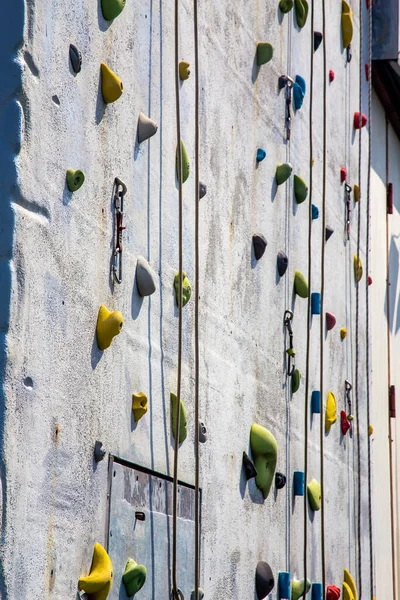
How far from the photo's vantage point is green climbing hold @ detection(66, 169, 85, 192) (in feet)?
10.5

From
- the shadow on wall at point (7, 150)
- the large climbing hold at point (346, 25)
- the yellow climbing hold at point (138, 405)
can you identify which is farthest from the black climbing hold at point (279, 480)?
the large climbing hold at point (346, 25)

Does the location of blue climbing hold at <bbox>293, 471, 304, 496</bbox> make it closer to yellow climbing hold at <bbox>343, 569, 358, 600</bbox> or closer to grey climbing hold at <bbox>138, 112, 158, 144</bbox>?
yellow climbing hold at <bbox>343, 569, 358, 600</bbox>

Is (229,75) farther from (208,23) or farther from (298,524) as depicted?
(298,524)

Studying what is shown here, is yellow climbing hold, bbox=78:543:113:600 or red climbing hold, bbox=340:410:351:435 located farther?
red climbing hold, bbox=340:410:351:435

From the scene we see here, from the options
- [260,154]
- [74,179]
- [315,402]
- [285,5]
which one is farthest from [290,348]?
[74,179]

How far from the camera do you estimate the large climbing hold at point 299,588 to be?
195 inches

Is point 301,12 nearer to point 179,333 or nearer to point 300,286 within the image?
point 300,286

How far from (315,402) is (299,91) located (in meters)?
1.49

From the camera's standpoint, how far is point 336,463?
19.2 ft

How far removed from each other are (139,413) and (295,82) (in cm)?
245

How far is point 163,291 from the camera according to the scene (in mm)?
3881

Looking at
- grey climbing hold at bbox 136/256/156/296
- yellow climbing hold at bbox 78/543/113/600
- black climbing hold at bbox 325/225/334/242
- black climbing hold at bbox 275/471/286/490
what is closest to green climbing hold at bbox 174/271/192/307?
grey climbing hold at bbox 136/256/156/296

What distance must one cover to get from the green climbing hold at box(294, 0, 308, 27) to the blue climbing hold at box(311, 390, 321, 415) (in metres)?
1.80

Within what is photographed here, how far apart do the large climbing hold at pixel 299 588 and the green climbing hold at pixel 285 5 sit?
2617 millimetres
